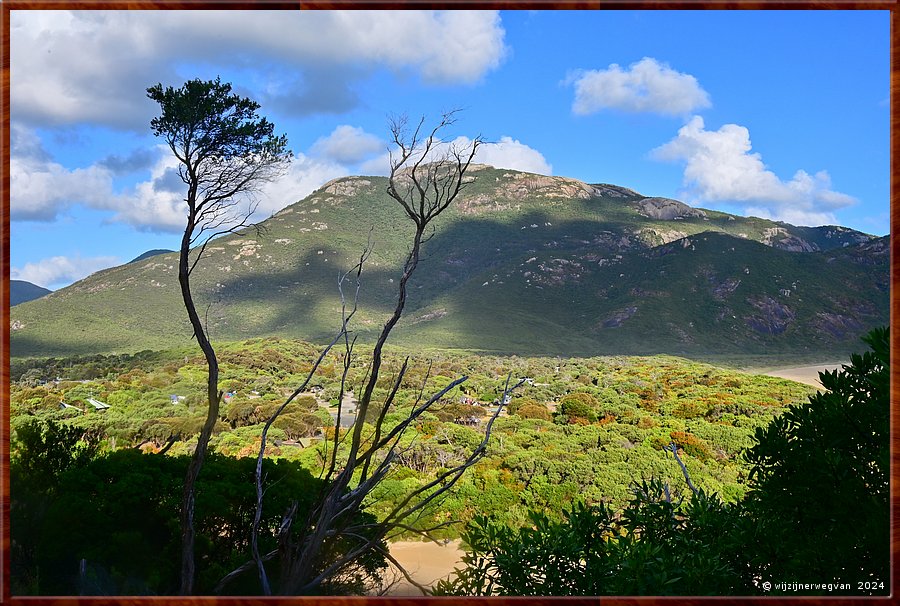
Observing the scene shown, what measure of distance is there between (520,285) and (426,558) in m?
21.1

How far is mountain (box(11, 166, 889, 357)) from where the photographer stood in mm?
13109

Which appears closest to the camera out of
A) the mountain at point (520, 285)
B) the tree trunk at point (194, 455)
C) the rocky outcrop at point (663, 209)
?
the tree trunk at point (194, 455)

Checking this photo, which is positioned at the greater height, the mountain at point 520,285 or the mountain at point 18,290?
the mountain at point 520,285

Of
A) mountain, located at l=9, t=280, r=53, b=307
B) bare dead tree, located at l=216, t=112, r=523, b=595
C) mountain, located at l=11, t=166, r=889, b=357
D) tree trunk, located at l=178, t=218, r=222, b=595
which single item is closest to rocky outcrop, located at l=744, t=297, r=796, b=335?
mountain, located at l=11, t=166, r=889, b=357

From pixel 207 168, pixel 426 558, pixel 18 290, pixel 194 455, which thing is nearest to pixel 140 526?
pixel 194 455

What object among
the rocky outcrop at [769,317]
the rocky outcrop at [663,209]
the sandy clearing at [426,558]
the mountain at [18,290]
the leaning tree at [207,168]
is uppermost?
the rocky outcrop at [663,209]

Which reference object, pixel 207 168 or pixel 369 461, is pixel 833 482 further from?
pixel 207 168

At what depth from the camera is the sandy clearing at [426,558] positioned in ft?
10.2

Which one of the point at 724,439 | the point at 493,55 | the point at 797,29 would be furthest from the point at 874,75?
the point at 724,439

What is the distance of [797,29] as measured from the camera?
8.14 ft

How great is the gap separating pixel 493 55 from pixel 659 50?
2.78ft

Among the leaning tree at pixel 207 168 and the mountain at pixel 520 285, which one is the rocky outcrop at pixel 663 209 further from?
the leaning tree at pixel 207 168

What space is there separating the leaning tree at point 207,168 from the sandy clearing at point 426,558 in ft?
3.94

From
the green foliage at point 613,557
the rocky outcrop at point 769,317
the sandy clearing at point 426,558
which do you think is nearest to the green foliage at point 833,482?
the green foliage at point 613,557
